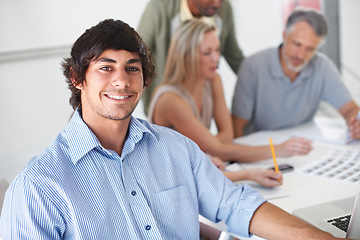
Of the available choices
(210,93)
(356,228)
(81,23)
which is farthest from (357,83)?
(356,228)

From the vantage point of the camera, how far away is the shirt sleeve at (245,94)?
110 inches

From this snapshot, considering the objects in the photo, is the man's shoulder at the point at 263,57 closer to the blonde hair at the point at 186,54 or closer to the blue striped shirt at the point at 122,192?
the blonde hair at the point at 186,54

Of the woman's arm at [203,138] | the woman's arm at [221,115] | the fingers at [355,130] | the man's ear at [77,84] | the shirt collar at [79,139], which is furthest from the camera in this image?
the woman's arm at [221,115]

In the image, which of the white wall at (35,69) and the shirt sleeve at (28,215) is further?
the white wall at (35,69)

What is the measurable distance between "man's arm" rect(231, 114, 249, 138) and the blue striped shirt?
148 cm

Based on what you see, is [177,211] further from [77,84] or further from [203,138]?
[203,138]

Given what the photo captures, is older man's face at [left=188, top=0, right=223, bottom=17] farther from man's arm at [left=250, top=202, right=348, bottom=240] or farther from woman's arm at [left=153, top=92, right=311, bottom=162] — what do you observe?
man's arm at [left=250, top=202, right=348, bottom=240]

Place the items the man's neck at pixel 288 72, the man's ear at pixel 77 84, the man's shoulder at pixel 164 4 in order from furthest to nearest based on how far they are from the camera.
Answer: the man's shoulder at pixel 164 4
the man's neck at pixel 288 72
the man's ear at pixel 77 84

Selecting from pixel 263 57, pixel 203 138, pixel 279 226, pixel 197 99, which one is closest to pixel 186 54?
pixel 197 99

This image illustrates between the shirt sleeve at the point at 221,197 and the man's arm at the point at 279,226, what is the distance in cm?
3

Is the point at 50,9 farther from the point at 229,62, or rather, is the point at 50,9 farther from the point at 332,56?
the point at 332,56

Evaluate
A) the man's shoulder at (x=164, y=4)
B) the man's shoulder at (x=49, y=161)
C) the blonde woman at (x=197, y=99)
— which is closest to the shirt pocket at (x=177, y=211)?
the man's shoulder at (x=49, y=161)

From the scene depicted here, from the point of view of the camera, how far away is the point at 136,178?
1209 mm

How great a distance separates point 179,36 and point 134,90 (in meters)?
1.31
